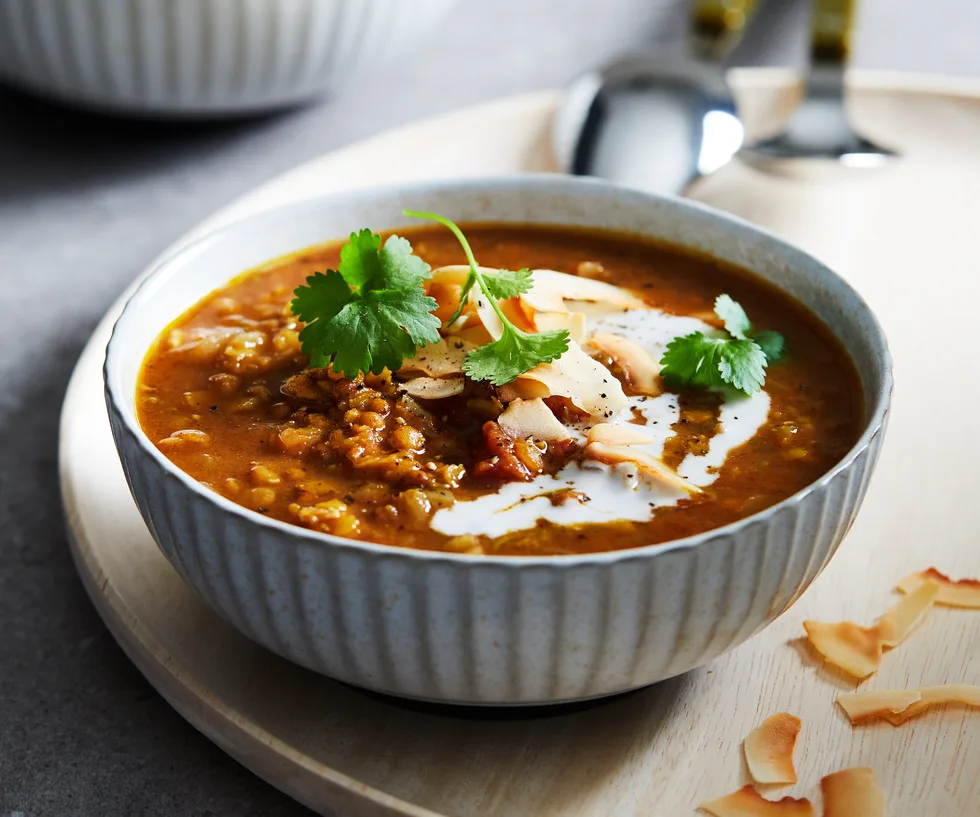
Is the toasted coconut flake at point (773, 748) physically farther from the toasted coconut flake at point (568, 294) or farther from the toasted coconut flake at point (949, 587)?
the toasted coconut flake at point (568, 294)

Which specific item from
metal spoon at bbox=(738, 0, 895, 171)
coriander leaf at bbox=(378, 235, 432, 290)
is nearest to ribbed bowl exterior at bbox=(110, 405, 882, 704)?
coriander leaf at bbox=(378, 235, 432, 290)

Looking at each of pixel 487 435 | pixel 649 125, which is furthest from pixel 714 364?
pixel 649 125

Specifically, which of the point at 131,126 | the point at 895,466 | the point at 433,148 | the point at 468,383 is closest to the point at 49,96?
the point at 131,126

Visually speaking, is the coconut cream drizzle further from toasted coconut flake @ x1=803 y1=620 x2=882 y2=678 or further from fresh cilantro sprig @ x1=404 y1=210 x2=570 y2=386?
toasted coconut flake @ x1=803 y1=620 x2=882 y2=678

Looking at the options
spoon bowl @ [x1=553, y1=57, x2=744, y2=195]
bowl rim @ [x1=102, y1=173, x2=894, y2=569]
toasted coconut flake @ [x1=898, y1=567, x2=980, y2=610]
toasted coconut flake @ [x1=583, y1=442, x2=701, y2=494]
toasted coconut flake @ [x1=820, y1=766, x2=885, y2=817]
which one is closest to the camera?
bowl rim @ [x1=102, y1=173, x2=894, y2=569]

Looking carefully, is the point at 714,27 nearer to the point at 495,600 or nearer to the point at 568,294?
the point at 568,294

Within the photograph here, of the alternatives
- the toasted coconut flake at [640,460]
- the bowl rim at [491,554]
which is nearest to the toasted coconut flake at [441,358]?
the toasted coconut flake at [640,460]
